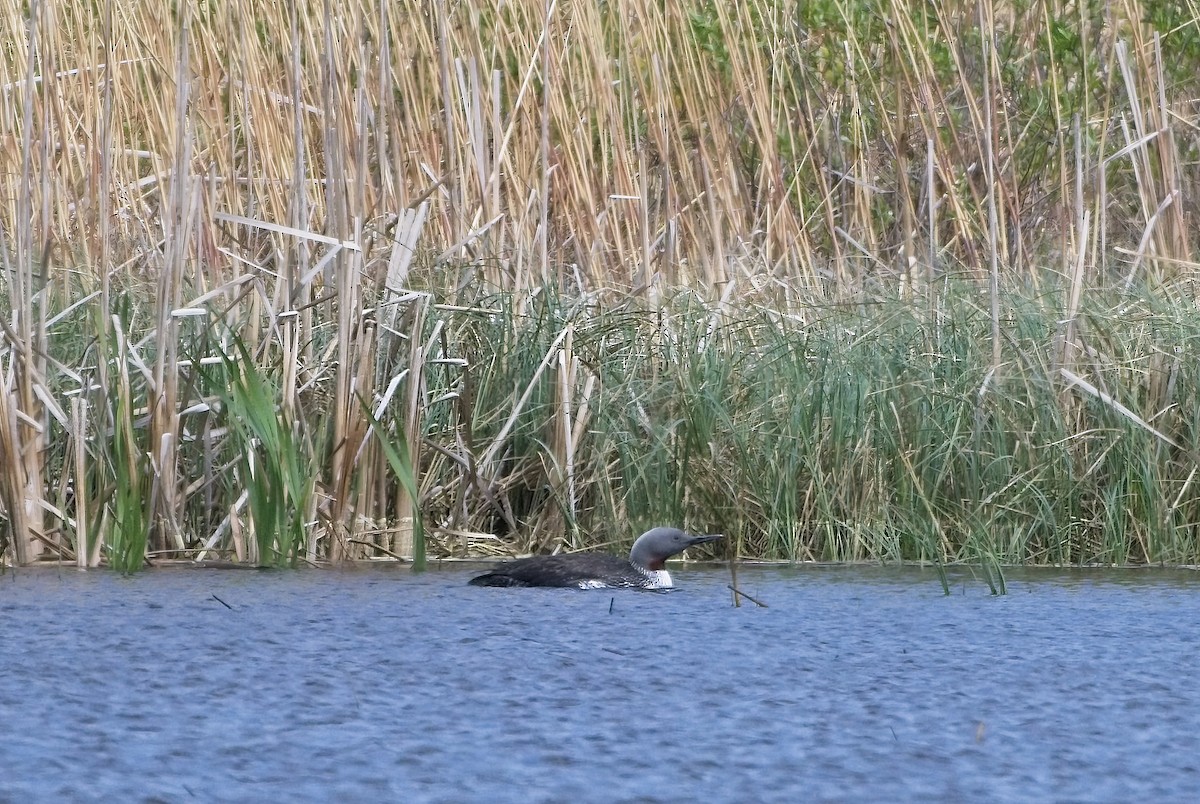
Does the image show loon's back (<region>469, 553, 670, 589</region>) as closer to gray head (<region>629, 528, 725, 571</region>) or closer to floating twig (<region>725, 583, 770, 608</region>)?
gray head (<region>629, 528, 725, 571</region>)

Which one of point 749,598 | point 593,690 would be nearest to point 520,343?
point 749,598

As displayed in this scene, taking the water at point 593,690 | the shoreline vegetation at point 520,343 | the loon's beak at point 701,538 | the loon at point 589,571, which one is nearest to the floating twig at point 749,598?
the water at point 593,690

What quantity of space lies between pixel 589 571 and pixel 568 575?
53 mm

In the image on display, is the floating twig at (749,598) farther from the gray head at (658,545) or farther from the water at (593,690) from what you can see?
the gray head at (658,545)

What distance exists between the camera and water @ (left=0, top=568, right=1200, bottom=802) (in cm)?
229

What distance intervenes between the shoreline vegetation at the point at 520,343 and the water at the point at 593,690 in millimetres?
351

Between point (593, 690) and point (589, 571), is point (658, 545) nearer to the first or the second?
point (589, 571)

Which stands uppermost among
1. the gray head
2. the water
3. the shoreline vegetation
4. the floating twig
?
the shoreline vegetation

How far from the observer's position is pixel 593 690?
9.41ft

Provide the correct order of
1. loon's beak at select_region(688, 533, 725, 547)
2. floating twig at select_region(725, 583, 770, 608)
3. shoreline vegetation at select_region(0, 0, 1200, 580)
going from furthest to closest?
shoreline vegetation at select_region(0, 0, 1200, 580) → loon's beak at select_region(688, 533, 725, 547) → floating twig at select_region(725, 583, 770, 608)

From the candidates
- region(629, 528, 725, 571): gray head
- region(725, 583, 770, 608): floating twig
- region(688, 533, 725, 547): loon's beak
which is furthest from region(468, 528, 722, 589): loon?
region(725, 583, 770, 608): floating twig

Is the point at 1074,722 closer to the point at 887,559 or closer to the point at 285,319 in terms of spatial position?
the point at 887,559

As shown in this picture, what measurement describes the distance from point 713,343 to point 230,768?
2.70m

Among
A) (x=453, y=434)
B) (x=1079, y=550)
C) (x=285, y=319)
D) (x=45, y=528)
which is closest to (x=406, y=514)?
(x=453, y=434)
